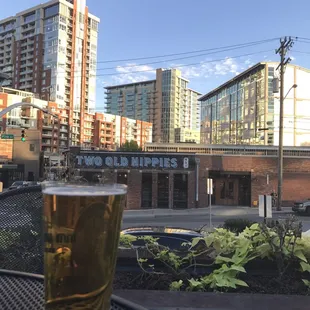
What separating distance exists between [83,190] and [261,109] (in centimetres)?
7464

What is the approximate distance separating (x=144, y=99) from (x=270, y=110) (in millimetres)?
75361

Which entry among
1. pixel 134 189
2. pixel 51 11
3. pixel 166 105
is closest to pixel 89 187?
pixel 134 189

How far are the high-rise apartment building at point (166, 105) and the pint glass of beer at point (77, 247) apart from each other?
372 ft

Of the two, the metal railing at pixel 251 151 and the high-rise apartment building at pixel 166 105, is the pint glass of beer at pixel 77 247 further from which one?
the high-rise apartment building at pixel 166 105

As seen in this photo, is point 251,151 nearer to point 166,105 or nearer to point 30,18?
Answer: point 166,105

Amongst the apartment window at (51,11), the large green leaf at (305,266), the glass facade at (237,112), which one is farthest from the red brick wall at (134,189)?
the apartment window at (51,11)

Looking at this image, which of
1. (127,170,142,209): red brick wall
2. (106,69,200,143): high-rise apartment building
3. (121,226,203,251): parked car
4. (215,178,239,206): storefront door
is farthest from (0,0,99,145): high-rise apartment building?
(121,226,203,251): parked car

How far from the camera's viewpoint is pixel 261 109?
72438 mm

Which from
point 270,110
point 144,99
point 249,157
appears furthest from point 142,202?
point 144,99

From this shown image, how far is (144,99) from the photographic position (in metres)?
141

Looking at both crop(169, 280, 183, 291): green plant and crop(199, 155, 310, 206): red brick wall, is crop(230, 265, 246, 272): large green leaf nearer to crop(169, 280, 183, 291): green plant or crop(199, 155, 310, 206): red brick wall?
crop(169, 280, 183, 291): green plant

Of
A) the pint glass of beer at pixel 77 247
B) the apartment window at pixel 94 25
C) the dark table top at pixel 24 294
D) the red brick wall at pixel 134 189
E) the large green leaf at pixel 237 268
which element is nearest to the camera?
the pint glass of beer at pixel 77 247

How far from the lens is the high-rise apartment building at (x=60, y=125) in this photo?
97.9m

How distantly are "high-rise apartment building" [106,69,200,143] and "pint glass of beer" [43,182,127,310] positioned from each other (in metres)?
113
